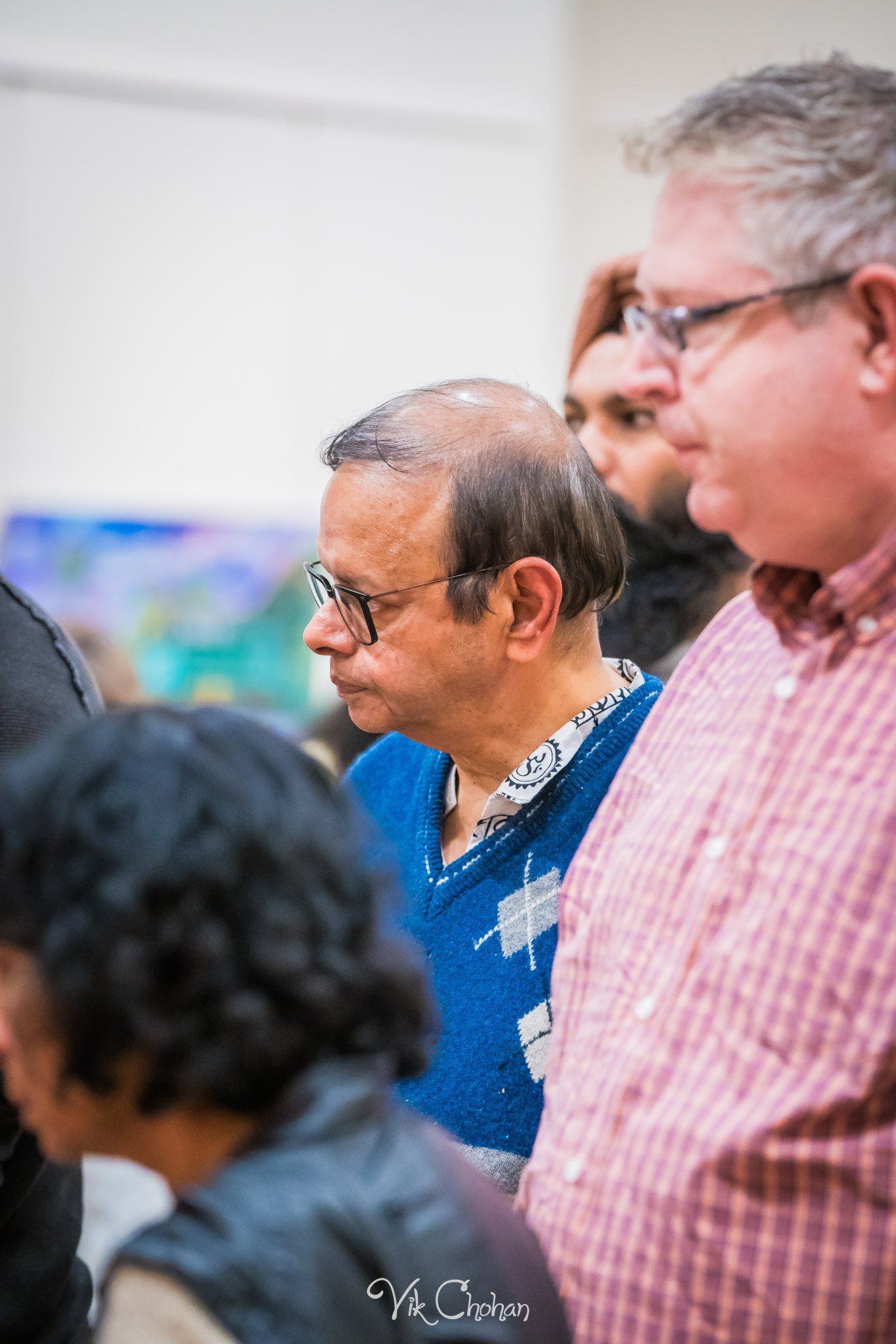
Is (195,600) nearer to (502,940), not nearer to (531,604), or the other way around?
(531,604)

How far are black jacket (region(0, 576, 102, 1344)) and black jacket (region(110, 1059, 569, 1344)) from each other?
2.27 feet

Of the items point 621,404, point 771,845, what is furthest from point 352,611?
point 621,404

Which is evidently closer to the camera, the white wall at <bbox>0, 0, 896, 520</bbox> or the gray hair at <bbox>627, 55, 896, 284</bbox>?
the gray hair at <bbox>627, 55, 896, 284</bbox>

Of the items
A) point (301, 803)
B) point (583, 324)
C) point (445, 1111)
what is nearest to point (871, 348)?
point (301, 803)

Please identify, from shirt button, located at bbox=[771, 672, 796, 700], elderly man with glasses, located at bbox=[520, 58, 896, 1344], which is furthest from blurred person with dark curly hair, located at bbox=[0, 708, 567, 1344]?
shirt button, located at bbox=[771, 672, 796, 700]

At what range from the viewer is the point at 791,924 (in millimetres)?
1000

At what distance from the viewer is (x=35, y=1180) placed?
1517mm

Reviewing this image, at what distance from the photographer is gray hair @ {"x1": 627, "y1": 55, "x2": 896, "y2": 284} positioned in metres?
0.99

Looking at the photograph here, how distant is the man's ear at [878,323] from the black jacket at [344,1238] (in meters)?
0.61

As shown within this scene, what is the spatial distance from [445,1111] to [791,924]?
2.04ft

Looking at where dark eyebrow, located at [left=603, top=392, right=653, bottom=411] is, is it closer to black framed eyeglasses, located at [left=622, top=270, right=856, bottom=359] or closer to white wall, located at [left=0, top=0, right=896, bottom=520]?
black framed eyeglasses, located at [left=622, top=270, right=856, bottom=359]

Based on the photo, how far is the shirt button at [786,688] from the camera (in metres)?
1.11

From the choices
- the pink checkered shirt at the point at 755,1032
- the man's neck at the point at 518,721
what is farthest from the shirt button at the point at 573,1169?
the man's neck at the point at 518,721
